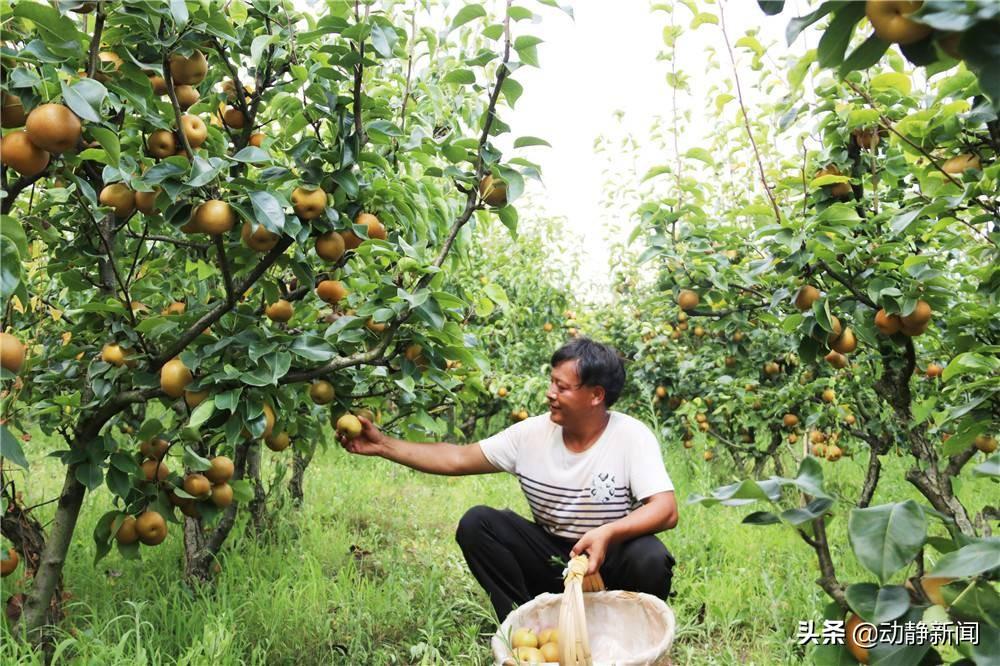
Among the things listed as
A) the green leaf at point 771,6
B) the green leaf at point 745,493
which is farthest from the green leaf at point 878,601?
the green leaf at point 771,6

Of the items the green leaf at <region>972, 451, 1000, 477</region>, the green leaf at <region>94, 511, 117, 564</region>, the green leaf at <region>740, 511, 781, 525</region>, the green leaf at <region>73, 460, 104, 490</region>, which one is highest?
the green leaf at <region>972, 451, 1000, 477</region>

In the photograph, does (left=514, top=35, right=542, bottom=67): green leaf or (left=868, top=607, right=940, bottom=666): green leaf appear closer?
(left=868, top=607, right=940, bottom=666): green leaf

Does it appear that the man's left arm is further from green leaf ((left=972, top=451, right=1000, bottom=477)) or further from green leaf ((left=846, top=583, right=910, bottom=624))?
green leaf ((left=972, top=451, right=1000, bottom=477))

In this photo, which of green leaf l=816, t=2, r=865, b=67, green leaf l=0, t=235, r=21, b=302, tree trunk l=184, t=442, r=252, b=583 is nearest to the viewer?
green leaf l=816, t=2, r=865, b=67

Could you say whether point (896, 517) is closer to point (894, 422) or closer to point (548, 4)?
point (548, 4)

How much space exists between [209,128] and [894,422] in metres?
2.57

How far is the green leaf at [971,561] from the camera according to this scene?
72 cm

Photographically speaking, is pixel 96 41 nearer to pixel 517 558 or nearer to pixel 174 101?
pixel 174 101

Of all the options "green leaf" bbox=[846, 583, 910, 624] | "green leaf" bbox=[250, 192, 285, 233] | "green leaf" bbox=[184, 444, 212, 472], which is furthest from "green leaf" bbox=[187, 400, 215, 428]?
"green leaf" bbox=[846, 583, 910, 624]

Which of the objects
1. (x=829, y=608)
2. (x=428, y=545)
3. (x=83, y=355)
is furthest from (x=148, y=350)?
(x=428, y=545)

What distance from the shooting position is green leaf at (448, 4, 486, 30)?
5.52 ft

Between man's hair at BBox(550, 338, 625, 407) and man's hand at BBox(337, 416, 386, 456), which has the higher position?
man's hair at BBox(550, 338, 625, 407)

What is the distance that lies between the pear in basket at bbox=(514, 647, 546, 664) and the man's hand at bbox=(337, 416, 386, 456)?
749 mm

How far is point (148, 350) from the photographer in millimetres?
1947
